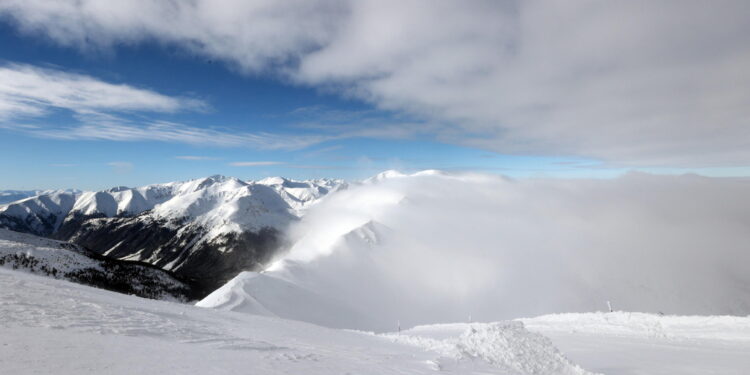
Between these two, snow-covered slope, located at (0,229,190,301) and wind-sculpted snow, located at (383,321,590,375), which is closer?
wind-sculpted snow, located at (383,321,590,375)

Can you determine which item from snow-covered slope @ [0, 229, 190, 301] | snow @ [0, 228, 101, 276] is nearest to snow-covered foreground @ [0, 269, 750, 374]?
snow-covered slope @ [0, 229, 190, 301]

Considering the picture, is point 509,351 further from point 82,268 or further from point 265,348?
point 82,268

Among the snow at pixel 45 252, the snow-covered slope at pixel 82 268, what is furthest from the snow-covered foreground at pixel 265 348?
the snow at pixel 45 252

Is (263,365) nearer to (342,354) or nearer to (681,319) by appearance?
(342,354)

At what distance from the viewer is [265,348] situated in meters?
10.9

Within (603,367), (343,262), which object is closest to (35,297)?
(603,367)

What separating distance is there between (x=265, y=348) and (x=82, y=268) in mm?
167524

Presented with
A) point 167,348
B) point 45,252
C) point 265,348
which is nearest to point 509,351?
point 265,348

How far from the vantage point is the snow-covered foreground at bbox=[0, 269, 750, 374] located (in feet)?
24.2

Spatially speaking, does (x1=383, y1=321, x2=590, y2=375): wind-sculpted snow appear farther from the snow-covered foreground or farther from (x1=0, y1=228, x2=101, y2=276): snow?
(x1=0, y1=228, x2=101, y2=276): snow

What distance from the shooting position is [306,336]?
15570 millimetres

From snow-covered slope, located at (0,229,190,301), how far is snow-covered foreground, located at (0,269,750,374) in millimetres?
135820

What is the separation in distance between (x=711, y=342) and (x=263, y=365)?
27033 mm

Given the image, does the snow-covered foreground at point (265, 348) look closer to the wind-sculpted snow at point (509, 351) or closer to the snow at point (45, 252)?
the wind-sculpted snow at point (509, 351)
